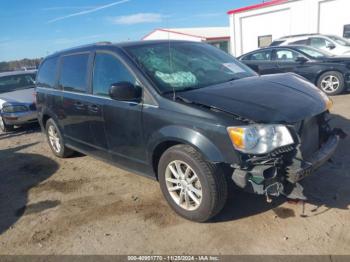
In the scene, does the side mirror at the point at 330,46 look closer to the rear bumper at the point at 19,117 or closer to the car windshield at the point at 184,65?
the car windshield at the point at 184,65

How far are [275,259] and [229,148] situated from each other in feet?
3.24

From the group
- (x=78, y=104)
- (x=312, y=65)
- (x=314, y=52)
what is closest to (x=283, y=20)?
(x=314, y=52)

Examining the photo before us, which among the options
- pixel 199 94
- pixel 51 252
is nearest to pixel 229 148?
pixel 199 94

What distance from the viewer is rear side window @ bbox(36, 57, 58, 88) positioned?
5.54m

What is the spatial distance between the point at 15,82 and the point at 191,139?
8.39m

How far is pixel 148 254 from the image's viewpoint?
3.04 metres

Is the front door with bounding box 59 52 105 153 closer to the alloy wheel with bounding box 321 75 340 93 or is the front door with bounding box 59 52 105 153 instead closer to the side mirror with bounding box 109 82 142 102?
the side mirror with bounding box 109 82 142 102

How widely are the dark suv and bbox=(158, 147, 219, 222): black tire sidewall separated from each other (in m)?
0.01

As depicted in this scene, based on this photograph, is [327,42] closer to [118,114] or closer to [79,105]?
[79,105]

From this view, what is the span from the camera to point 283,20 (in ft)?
69.6

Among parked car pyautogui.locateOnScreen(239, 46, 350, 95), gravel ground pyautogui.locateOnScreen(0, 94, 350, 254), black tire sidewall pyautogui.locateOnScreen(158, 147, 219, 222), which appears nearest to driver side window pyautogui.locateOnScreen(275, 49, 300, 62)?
parked car pyautogui.locateOnScreen(239, 46, 350, 95)

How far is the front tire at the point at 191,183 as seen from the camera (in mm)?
3104

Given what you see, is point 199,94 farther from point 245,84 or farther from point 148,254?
point 148,254

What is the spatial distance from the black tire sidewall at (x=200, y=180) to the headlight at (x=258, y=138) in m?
0.40
